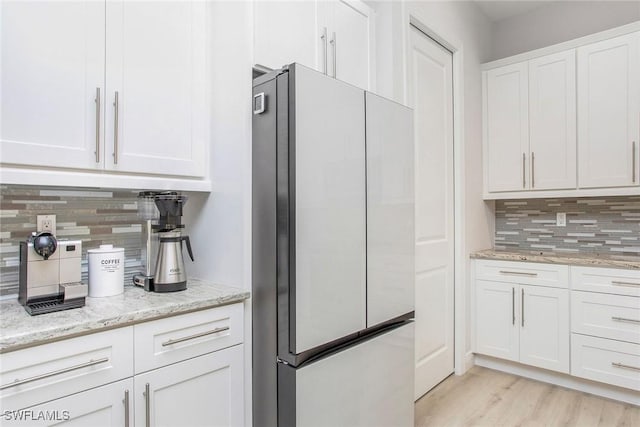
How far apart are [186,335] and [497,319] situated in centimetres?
239

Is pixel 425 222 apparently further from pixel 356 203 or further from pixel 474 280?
pixel 356 203

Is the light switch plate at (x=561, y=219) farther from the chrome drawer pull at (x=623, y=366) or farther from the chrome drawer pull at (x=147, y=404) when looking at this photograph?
the chrome drawer pull at (x=147, y=404)

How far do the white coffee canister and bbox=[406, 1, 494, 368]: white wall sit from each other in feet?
7.61

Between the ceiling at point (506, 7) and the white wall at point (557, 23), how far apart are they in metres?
0.05

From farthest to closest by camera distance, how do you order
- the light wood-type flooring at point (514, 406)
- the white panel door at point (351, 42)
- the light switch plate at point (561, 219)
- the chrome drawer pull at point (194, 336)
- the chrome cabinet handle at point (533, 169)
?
the light switch plate at point (561, 219) → the chrome cabinet handle at point (533, 169) → the light wood-type flooring at point (514, 406) → the white panel door at point (351, 42) → the chrome drawer pull at point (194, 336)

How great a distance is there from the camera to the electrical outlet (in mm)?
1445

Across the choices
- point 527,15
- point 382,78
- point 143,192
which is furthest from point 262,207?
point 527,15

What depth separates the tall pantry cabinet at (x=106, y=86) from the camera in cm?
123

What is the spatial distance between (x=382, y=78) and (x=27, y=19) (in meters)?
1.66

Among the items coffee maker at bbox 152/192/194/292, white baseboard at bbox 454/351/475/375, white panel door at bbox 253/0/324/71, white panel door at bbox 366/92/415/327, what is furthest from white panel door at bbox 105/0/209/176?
white baseboard at bbox 454/351/475/375

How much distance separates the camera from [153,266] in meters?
1.59

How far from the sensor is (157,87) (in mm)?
1526

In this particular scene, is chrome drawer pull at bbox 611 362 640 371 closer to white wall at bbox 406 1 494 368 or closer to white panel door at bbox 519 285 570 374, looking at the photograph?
white panel door at bbox 519 285 570 374

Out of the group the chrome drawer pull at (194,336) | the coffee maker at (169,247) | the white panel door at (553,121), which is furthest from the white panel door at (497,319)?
the coffee maker at (169,247)
